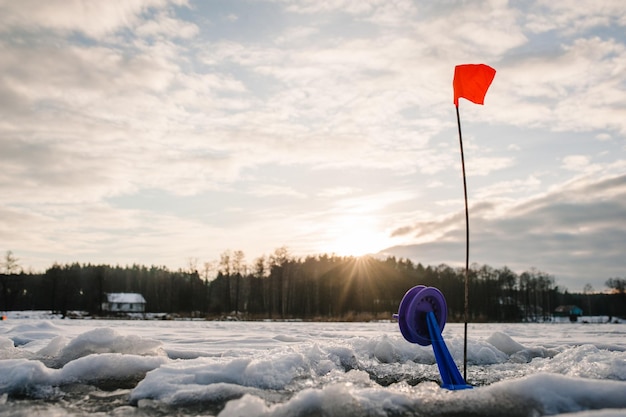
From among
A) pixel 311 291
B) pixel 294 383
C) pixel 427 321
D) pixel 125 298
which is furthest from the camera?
pixel 125 298

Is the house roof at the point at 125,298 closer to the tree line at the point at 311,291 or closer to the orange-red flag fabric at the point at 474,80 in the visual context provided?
the tree line at the point at 311,291

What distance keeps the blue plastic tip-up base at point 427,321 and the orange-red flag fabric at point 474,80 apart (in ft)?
7.11

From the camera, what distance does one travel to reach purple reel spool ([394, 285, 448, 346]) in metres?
5.04

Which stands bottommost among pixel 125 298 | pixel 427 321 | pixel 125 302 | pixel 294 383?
pixel 125 302

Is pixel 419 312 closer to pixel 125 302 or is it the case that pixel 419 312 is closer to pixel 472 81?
pixel 472 81

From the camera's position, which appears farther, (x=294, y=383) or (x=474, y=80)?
(x=474, y=80)

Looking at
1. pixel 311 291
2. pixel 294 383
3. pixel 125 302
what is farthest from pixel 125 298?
pixel 294 383

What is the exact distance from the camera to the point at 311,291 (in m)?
79.1

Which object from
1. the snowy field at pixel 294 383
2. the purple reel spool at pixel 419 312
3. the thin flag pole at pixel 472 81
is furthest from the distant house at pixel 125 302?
the thin flag pole at pixel 472 81

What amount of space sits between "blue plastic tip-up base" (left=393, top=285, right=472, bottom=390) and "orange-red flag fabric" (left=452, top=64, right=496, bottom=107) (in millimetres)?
2166

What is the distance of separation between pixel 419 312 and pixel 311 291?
75.0 meters

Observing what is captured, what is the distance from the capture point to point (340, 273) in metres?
84.9

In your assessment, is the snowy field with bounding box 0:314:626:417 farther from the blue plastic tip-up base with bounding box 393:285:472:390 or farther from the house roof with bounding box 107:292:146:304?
the house roof with bounding box 107:292:146:304

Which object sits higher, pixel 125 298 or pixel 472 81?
pixel 472 81
